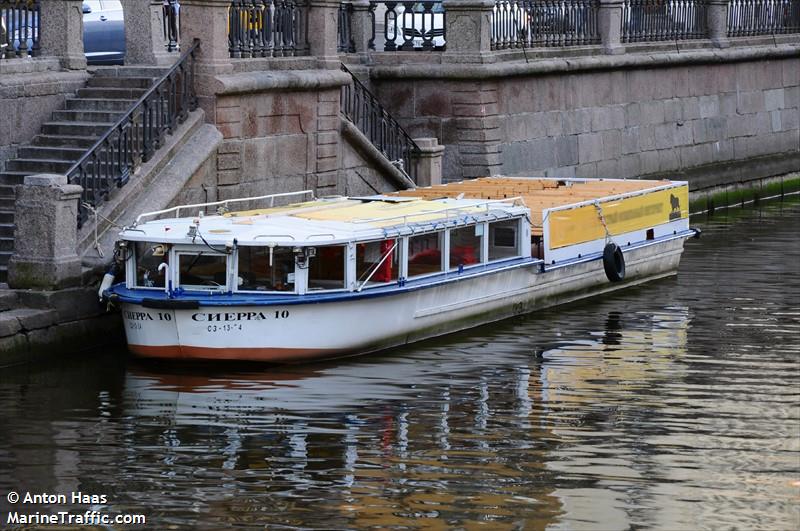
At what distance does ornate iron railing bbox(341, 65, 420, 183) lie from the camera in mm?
23106

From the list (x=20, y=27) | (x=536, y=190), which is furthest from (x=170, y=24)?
(x=536, y=190)

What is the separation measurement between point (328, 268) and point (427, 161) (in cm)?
714

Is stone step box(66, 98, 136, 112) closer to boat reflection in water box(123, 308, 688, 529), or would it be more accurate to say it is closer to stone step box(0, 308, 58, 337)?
stone step box(0, 308, 58, 337)

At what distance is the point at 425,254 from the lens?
1780cm

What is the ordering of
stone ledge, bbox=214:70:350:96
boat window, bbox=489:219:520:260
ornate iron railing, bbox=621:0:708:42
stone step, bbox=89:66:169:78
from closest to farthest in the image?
boat window, bbox=489:219:520:260 → stone ledge, bbox=214:70:350:96 → stone step, bbox=89:66:169:78 → ornate iron railing, bbox=621:0:708:42

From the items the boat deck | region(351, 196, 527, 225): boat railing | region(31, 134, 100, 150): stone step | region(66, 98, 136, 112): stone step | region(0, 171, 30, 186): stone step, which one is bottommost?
the boat deck

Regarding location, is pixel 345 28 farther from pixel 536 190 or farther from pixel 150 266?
pixel 150 266

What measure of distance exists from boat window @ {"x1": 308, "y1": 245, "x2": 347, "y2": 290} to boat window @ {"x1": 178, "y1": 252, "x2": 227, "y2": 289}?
2.83 ft

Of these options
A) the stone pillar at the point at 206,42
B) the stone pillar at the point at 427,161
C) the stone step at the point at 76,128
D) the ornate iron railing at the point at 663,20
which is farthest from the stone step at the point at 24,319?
the ornate iron railing at the point at 663,20

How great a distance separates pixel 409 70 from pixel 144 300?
34.5ft

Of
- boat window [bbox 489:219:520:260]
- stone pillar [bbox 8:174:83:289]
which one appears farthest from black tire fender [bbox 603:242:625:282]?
stone pillar [bbox 8:174:83:289]

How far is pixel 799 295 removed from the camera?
20766 mm

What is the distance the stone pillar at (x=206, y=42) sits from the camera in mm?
19500

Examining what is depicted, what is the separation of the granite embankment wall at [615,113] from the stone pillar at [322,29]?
4004 millimetres
